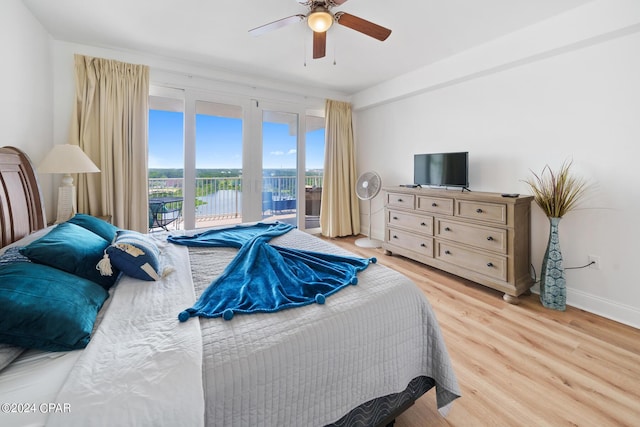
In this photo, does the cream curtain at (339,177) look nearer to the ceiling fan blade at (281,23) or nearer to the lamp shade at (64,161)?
the ceiling fan blade at (281,23)

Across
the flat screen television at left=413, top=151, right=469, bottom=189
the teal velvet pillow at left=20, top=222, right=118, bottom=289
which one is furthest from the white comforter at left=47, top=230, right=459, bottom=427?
the flat screen television at left=413, top=151, right=469, bottom=189

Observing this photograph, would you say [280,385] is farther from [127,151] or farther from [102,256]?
[127,151]

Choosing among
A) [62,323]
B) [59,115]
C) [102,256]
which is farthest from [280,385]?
[59,115]

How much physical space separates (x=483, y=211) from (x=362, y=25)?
2096mm

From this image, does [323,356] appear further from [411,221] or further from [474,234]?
[411,221]

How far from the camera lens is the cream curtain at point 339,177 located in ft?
16.2

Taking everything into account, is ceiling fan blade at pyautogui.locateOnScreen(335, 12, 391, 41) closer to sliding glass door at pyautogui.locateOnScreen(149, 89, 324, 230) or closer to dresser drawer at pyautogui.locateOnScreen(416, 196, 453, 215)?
dresser drawer at pyautogui.locateOnScreen(416, 196, 453, 215)

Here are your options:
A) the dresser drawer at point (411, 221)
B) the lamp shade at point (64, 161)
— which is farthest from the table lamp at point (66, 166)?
the dresser drawer at point (411, 221)

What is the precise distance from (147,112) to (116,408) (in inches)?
139

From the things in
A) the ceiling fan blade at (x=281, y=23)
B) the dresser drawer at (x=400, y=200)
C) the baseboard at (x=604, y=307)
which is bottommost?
the baseboard at (x=604, y=307)

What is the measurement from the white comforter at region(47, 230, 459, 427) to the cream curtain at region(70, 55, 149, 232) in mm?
2367

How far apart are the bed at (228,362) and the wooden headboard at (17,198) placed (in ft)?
0.41

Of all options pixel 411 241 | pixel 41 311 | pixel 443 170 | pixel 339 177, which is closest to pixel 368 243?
pixel 411 241

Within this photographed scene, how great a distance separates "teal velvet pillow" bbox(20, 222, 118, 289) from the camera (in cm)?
124
